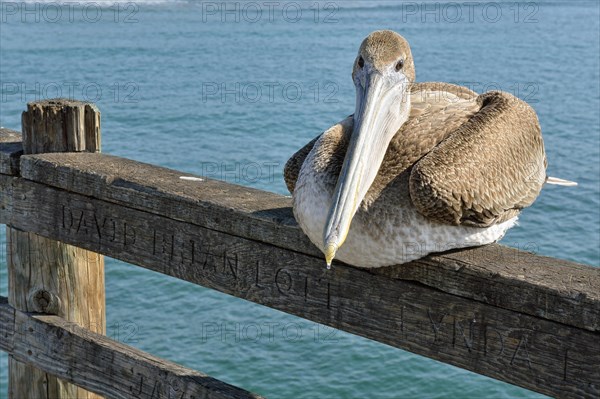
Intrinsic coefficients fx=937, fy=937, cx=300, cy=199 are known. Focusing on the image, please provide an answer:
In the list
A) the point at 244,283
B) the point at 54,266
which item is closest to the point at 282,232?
the point at 244,283

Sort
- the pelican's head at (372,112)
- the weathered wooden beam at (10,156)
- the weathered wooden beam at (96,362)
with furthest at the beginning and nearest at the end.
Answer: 1. the weathered wooden beam at (10,156)
2. the weathered wooden beam at (96,362)
3. the pelican's head at (372,112)

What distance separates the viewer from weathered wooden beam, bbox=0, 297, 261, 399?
9.78 ft

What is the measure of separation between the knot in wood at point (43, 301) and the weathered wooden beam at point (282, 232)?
450mm

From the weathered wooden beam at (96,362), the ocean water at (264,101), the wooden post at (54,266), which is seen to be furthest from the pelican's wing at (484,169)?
the ocean water at (264,101)

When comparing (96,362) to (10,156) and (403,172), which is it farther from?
(403,172)

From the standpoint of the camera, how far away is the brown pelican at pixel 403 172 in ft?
8.58

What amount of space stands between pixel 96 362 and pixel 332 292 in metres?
1.03

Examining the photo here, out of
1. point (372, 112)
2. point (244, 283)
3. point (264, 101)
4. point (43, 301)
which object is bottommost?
point (264, 101)

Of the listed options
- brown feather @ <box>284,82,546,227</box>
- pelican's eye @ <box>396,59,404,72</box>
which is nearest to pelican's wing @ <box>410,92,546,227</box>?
brown feather @ <box>284,82,546,227</box>

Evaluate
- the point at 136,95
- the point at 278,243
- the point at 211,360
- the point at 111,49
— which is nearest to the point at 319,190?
the point at 278,243

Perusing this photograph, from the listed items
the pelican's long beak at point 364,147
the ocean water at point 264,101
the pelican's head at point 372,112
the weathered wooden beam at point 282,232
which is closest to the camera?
the weathered wooden beam at point 282,232

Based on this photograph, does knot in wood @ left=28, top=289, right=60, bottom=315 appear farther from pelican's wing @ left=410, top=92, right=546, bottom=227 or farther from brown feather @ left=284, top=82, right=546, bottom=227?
pelican's wing @ left=410, top=92, right=546, bottom=227

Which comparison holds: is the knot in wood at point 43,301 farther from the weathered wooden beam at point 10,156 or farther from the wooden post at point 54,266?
the weathered wooden beam at point 10,156

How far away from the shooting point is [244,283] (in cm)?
288
